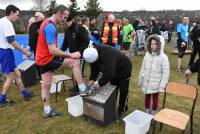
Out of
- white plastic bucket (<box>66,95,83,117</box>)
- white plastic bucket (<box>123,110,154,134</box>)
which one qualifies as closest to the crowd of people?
white plastic bucket (<box>66,95,83,117</box>)

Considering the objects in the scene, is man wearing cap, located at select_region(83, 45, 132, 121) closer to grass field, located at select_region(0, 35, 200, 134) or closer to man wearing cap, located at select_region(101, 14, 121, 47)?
grass field, located at select_region(0, 35, 200, 134)

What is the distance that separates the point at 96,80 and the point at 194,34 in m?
5.40

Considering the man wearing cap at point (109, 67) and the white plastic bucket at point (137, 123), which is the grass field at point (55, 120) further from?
the man wearing cap at point (109, 67)

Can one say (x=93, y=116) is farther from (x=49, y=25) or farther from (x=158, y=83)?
(x=49, y=25)

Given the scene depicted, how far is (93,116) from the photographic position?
4.73m

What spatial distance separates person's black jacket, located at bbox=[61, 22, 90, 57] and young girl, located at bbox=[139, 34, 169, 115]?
1.51 metres

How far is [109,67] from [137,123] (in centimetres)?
106

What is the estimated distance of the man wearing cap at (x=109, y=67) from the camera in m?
4.04

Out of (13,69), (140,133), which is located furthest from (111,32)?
(140,133)

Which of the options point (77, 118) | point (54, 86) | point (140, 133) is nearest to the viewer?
point (140, 133)

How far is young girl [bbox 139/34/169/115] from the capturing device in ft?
14.7

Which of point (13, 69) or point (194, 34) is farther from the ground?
point (194, 34)

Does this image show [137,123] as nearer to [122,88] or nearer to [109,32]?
[122,88]

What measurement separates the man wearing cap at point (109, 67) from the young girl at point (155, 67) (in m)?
0.34
